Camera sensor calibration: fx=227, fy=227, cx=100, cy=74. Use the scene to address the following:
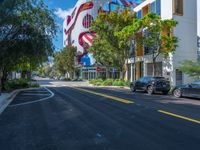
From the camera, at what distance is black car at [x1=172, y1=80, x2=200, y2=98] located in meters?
15.8

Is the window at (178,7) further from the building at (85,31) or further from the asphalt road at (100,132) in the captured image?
the building at (85,31)

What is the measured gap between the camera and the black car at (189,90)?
15788 mm

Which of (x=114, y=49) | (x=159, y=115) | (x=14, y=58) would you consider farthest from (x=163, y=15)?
(x=159, y=115)

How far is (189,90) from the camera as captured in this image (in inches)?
642

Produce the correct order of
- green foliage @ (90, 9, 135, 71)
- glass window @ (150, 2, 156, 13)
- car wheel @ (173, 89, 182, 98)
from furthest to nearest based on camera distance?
glass window @ (150, 2, 156, 13) < green foliage @ (90, 9, 135, 71) < car wheel @ (173, 89, 182, 98)

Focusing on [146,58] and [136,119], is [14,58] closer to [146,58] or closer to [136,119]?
[136,119]

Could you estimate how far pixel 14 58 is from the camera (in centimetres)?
1870

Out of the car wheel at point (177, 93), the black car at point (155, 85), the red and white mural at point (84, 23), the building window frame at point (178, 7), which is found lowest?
the car wheel at point (177, 93)

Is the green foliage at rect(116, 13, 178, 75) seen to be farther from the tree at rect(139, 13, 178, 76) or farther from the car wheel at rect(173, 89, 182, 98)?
the car wheel at rect(173, 89, 182, 98)

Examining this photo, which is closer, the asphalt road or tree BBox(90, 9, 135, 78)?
the asphalt road

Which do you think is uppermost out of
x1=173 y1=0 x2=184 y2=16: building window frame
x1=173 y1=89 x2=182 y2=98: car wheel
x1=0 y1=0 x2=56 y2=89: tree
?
x1=173 y1=0 x2=184 y2=16: building window frame

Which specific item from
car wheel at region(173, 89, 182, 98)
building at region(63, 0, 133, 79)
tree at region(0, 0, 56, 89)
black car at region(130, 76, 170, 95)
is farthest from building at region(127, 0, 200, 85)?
building at region(63, 0, 133, 79)

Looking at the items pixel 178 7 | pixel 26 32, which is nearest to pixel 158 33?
pixel 178 7

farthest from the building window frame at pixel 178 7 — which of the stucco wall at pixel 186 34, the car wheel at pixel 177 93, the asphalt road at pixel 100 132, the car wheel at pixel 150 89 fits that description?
the asphalt road at pixel 100 132
